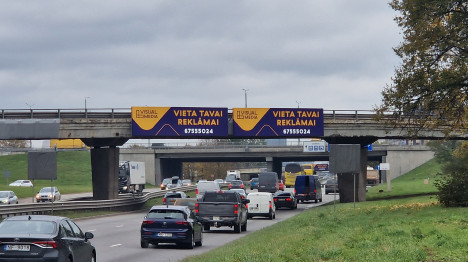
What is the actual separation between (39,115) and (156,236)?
34561 mm

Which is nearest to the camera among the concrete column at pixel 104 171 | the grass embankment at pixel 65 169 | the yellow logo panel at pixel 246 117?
the yellow logo panel at pixel 246 117

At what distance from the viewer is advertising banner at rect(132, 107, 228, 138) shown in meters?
60.4

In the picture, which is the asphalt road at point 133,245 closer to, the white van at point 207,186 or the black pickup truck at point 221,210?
the black pickup truck at point 221,210

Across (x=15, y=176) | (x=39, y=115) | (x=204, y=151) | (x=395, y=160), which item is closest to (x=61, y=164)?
(x=15, y=176)

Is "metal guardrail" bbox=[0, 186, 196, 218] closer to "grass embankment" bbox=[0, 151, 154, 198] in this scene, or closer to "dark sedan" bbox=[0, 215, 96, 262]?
Result: "dark sedan" bbox=[0, 215, 96, 262]

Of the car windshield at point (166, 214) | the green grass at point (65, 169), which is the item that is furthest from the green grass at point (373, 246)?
the green grass at point (65, 169)

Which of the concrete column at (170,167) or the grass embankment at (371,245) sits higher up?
the concrete column at (170,167)

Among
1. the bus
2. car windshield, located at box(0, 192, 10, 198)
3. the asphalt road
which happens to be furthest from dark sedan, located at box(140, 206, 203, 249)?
the bus

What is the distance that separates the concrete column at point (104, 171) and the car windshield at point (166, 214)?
3564 cm

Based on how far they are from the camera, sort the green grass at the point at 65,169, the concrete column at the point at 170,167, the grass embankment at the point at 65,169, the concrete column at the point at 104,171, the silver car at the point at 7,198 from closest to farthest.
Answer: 1. the silver car at the point at 7,198
2. the concrete column at the point at 104,171
3. the grass embankment at the point at 65,169
4. the green grass at the point at 65,169
5. the concrete column at the point at 170,167

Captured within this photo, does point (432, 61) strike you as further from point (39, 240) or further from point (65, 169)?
point (65, 169)

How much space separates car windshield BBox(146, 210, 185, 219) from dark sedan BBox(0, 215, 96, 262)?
977cm

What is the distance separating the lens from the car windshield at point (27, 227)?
1748cm

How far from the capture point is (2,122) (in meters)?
58.7
